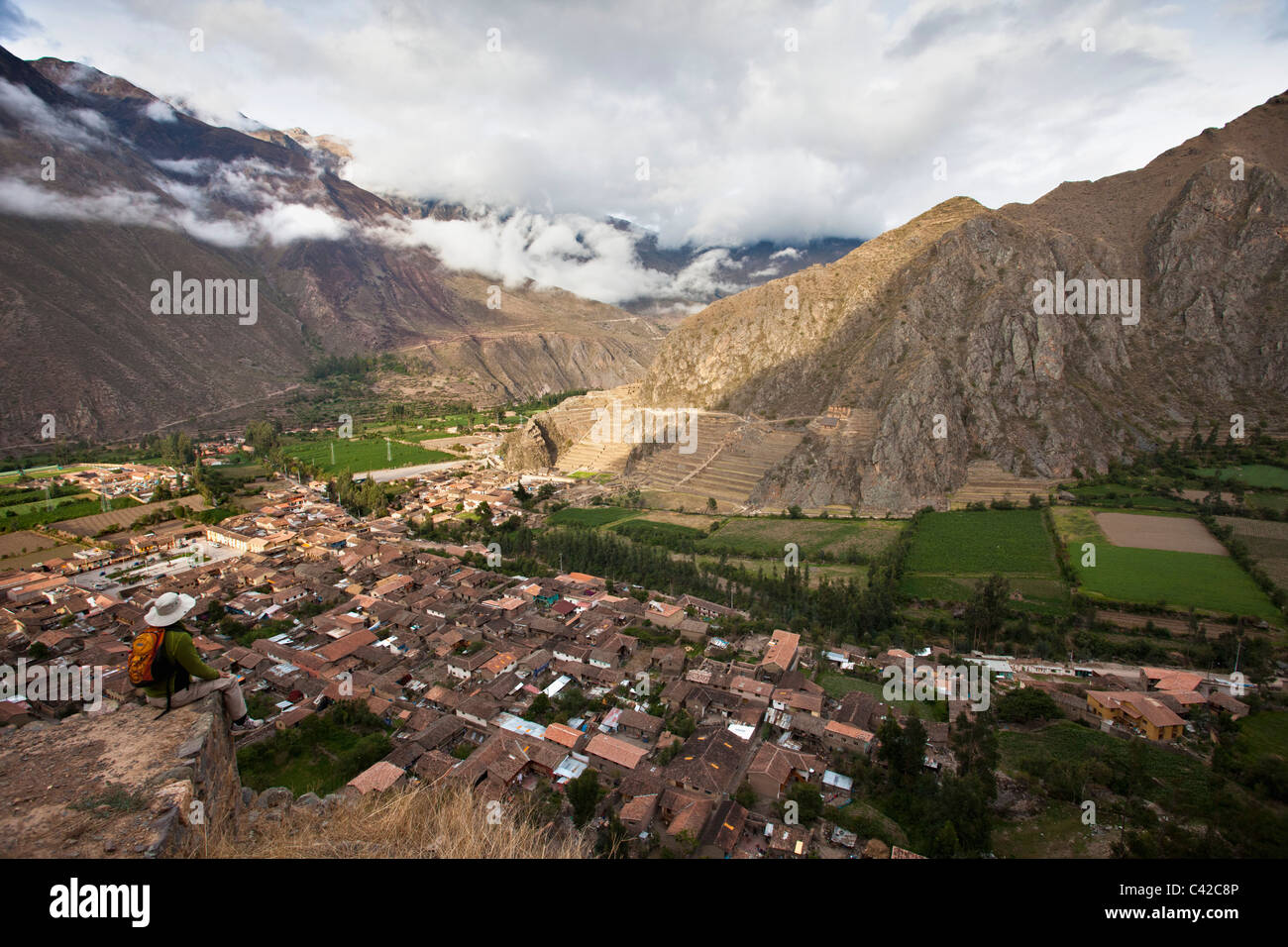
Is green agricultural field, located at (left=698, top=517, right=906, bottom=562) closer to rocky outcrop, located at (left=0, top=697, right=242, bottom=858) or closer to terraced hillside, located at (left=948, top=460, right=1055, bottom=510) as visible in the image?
terraced hillside, located at (left=948, top=460, right=1055, bottom=510)

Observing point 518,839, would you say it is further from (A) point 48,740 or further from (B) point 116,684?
(B) point 116,684

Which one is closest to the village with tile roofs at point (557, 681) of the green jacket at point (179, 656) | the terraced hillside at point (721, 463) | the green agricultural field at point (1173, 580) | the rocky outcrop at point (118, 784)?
the green agricultural field at point (1173, 580)

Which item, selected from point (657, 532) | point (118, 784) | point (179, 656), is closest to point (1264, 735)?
point (179, 656)

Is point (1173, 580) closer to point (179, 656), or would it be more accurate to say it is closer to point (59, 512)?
point (179, 656)

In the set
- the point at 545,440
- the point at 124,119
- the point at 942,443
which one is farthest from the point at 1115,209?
the point at 124,119

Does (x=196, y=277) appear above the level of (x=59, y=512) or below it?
above

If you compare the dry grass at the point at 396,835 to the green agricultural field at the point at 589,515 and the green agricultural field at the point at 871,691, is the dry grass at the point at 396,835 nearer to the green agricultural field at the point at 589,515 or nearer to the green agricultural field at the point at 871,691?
the green agricultural field at the point at 871,691
